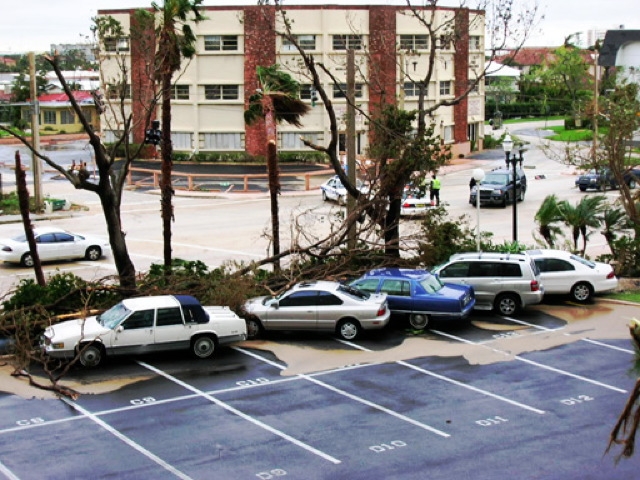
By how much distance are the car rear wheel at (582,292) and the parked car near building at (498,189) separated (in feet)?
55.4

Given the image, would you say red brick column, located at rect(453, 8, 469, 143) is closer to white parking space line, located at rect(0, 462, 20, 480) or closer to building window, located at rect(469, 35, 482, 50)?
building window, located at rect(469, 35, 482, 50)

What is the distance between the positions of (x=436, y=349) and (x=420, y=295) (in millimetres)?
1730

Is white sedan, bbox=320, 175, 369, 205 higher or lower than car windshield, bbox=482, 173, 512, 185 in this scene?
lower

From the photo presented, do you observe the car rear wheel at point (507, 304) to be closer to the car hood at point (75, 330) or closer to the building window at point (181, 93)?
the car hood at point (75, 330)

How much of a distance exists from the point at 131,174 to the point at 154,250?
74.2ft

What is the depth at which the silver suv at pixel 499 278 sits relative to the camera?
907 inches

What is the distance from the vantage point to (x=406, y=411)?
16.6 metres

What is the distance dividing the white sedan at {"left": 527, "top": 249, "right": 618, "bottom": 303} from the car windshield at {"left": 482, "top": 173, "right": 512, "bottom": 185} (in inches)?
747

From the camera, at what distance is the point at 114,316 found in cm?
1977

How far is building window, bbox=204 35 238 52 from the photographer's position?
60.4m

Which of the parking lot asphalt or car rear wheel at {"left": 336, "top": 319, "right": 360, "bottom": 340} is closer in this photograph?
the parking lot asphalt

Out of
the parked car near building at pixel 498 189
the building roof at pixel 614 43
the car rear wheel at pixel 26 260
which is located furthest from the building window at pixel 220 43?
the building roof at pixel 614 43

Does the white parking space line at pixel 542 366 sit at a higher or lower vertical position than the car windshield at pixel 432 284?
lower

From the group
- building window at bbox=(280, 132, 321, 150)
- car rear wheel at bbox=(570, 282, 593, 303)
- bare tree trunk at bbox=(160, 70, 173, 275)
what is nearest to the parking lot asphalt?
Result: car rear wheel at bbox=(570, 282, 593, 303)
